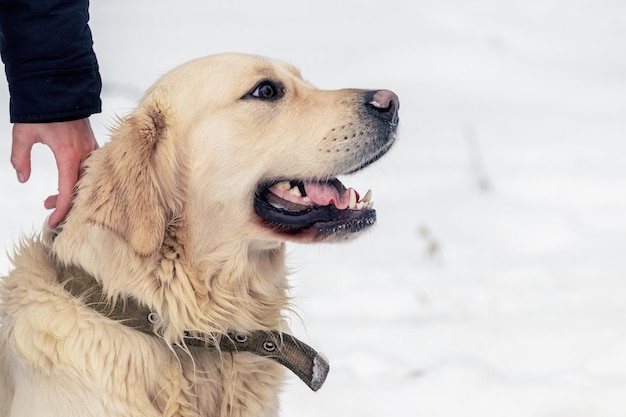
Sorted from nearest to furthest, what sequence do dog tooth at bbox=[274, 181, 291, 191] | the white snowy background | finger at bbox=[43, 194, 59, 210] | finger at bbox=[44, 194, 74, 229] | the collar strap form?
the collar strap → finger at bbox=[44, 194, 74, 229] → dog tooth at bbox=[274, 181, 291, 191] → finger at bbox=[43, 194, 59, 210] → the white snowy background

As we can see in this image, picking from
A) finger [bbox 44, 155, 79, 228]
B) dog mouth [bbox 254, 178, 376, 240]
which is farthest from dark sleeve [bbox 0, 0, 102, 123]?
dog mouth [bbox 254, 178, 376, 240]

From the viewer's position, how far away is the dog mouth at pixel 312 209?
334cm

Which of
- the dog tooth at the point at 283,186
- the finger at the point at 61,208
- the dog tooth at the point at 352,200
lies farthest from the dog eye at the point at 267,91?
the finger at the point at 61,208

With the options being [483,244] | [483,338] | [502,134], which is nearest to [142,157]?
[483,338]

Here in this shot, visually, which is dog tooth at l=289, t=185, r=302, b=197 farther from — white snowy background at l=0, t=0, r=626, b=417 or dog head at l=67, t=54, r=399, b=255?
white snowy background at l=0, t=0, r=626, b=417

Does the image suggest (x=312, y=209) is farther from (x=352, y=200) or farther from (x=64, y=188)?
(x=64, y=188)

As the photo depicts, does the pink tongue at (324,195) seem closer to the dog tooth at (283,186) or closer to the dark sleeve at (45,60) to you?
the dog tooth at (283,186)

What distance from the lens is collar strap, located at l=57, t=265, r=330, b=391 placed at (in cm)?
318

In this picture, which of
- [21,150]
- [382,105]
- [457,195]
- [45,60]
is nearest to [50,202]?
[21,150]

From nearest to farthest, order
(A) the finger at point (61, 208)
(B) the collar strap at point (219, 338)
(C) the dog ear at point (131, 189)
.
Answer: (C) the dog ear at point (131, 189), (B) the collar strap at point (219, 338), (A) the finger at point (61, 208)

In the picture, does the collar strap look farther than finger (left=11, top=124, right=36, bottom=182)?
No

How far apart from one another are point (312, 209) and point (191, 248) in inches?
17.6

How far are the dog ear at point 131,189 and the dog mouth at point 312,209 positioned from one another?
0.39 meters

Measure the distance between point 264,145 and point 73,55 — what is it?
735 millimetres
